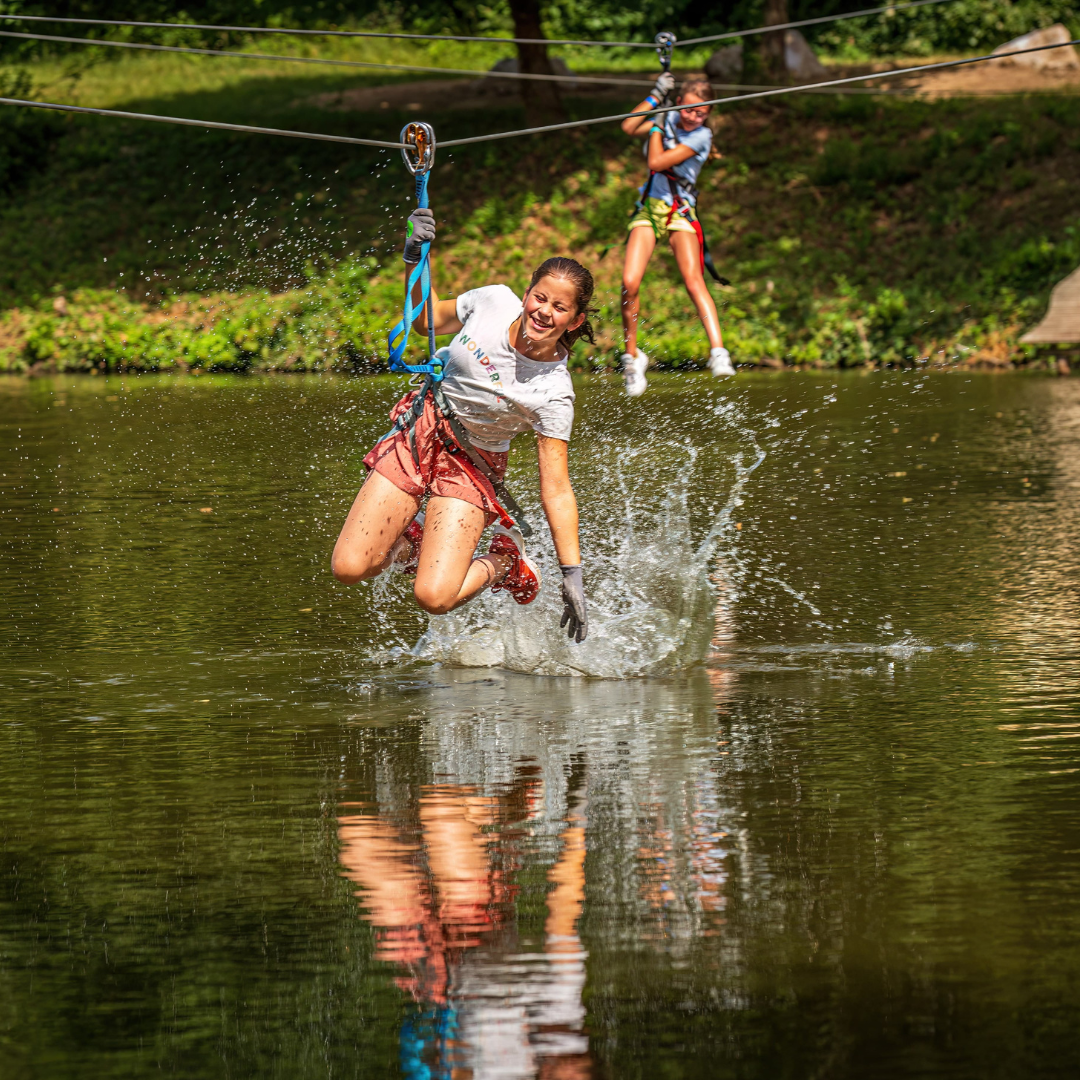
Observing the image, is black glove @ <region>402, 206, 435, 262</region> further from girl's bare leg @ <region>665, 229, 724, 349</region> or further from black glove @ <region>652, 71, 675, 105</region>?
girl's bare leg @ <region>665, 229, 724, 349</region>

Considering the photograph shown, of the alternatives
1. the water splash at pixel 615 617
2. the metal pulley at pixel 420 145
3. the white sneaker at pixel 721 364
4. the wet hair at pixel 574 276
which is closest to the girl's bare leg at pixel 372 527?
the water splash at pixel 615 617

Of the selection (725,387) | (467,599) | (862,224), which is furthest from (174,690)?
(862,224)

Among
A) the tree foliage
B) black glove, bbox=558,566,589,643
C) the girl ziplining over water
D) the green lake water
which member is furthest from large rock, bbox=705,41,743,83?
black glove, bbox=558,566,589,643

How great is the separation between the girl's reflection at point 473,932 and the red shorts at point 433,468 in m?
1.52

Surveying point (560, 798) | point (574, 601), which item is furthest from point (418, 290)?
point (560, 798)

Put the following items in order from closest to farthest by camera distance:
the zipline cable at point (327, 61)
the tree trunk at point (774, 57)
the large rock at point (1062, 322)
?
the zipline cable at point (327, 61) → the large rock at point (1062, 322) → the tree trunk at point (774, 57)

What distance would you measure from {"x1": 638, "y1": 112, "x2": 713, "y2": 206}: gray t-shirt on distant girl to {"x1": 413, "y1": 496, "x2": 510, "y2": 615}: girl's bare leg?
4564 millimetres

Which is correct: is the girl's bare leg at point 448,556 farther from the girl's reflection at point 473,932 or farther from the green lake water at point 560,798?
the girl's reflection at point 473,932

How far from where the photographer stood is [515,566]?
7.63 m

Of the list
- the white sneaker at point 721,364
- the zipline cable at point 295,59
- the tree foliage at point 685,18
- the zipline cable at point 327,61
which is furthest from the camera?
the tree foliage at point 685,18

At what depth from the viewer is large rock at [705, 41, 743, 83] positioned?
2867 centimetres

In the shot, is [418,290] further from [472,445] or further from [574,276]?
[574,276]

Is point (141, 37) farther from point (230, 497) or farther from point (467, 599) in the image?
point (467, 599)

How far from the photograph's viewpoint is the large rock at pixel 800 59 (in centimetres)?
2809
